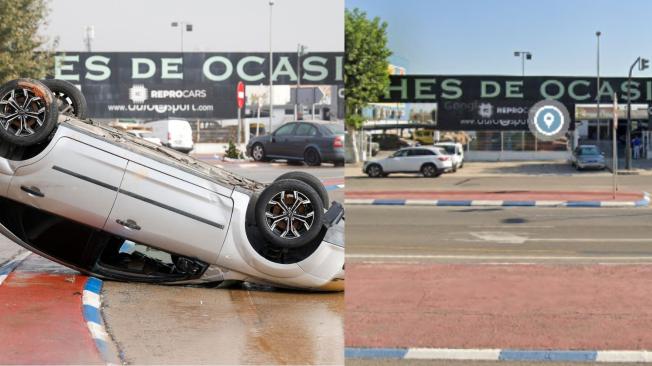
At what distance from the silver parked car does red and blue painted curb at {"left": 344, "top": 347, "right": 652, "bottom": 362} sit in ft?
12.1

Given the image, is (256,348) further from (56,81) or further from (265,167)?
(56,81)

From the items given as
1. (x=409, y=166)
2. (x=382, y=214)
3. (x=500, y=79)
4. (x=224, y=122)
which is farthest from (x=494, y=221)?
(x=500, y=79)

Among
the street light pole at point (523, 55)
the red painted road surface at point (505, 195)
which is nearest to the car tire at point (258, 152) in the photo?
the red painted road surface at point (505, 195)

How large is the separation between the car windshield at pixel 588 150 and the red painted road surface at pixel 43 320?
35.3 metres

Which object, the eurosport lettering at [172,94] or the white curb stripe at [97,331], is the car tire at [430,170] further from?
the white curb stripe at [97,331]

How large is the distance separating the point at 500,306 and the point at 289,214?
672 centimetres

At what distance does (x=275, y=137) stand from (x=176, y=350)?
105cm

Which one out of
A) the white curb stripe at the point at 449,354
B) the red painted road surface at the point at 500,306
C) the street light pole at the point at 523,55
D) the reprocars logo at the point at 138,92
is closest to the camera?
the reprocars logo at the point at 138,92

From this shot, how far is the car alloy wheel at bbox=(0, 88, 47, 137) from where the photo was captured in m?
3.24

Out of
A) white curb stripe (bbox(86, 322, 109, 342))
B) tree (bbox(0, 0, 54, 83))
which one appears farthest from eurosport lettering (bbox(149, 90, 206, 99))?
white curb stripe (bbox(86, 322, 109, 342))

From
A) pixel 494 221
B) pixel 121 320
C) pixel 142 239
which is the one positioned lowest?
pixel 494 221

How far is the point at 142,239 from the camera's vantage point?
372cm

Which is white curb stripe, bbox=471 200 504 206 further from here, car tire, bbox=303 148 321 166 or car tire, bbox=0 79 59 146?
car tire, bbox=0 79 59 146

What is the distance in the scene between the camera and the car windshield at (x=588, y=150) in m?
37.4
